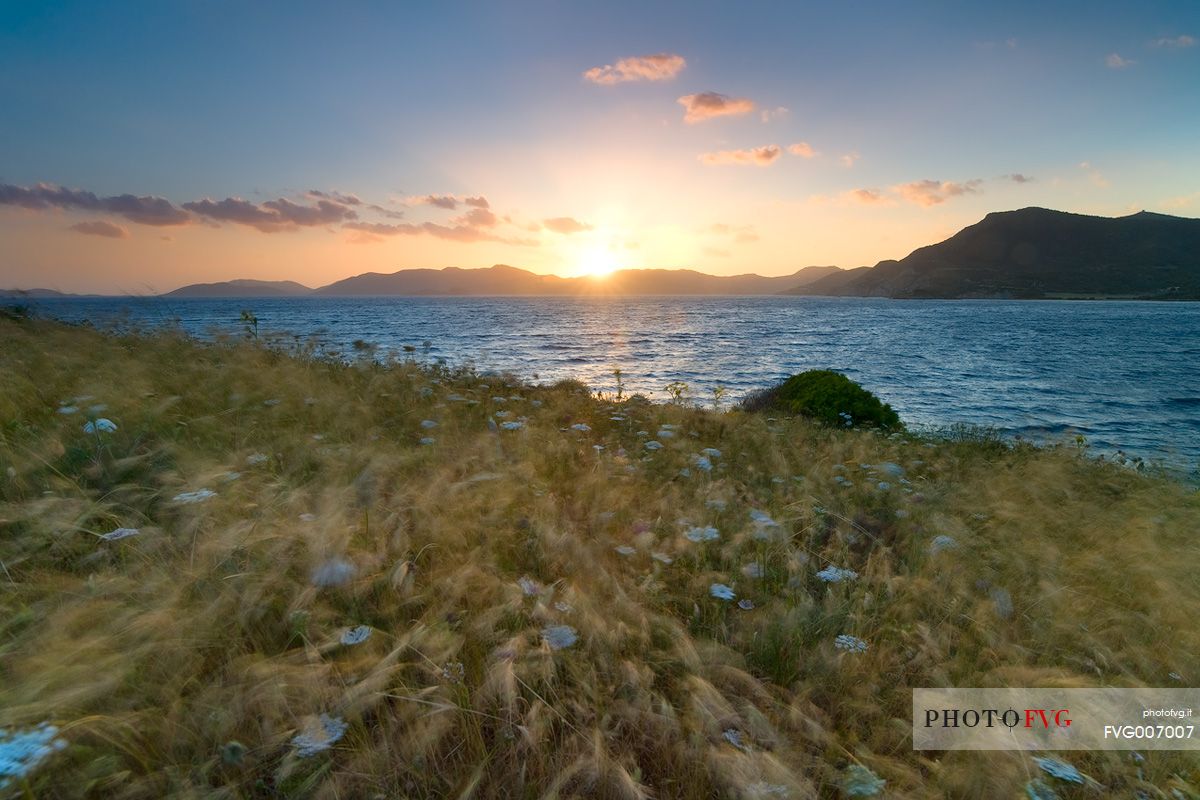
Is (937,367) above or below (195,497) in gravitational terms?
below

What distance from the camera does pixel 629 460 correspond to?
5742mm

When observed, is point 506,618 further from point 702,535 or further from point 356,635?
point 702,535

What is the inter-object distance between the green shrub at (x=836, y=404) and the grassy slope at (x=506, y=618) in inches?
268

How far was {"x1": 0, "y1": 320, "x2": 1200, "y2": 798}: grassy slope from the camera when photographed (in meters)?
1.87

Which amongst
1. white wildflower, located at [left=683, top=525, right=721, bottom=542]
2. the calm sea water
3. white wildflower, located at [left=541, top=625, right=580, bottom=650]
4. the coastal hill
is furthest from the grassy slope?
the coastal hill

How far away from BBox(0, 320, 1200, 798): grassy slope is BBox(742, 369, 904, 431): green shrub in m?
6.82

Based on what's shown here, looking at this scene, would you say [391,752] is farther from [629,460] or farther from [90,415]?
[90,415]

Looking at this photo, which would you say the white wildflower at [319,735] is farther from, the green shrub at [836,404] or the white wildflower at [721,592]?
the green shrub at [836,404]

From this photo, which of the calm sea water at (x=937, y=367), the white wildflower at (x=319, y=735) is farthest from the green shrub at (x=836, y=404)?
the white wildflower at (x=319, y=735)

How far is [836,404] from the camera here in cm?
1230

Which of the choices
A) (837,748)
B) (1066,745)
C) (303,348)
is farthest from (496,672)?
(303,348)

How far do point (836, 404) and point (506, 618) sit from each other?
11458 mm

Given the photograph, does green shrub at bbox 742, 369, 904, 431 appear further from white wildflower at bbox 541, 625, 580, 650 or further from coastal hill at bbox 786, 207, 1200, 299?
coastal hill at bbox 786, 207, 1200, 299

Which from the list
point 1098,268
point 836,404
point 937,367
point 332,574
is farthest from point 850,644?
point 1098,268
